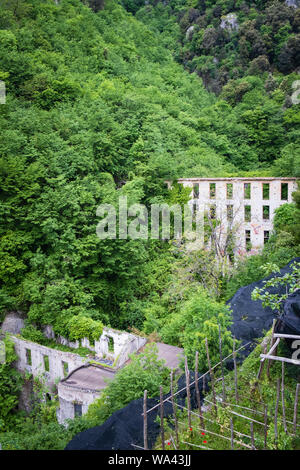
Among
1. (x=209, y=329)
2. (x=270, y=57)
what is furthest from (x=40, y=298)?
(x=270, y=57)

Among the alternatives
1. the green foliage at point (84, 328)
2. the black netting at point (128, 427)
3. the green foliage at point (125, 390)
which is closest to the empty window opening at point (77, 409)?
the green foliage at point (125, 390)

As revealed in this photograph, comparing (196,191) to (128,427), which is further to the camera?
(196,191)

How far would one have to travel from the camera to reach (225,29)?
57.6 metres

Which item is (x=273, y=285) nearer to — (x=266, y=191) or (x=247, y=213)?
(x=247, y=213)

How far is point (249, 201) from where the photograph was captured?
1062 inches

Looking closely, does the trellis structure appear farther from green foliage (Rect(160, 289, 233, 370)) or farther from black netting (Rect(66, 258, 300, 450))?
green foliage (Rect(160, 289, 233, 370))

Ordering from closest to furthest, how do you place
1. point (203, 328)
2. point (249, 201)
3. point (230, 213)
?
point (203, 328) < point (230, 213) < point (249, 201)

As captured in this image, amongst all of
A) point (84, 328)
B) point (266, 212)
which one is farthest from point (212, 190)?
point (84, 328)

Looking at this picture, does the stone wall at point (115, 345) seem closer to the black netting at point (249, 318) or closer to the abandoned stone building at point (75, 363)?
the abandoned stone building at point (75, 363)

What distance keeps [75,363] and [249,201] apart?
16.6m

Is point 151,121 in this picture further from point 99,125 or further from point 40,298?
point 40,298

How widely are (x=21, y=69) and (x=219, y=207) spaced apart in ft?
63.2

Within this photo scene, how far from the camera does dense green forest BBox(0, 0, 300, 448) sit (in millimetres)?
20234

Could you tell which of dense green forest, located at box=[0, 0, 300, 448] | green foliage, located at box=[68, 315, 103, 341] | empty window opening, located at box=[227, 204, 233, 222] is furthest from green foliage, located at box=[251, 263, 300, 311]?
empty window opening, located at box=[227, 204, 233, 222]
